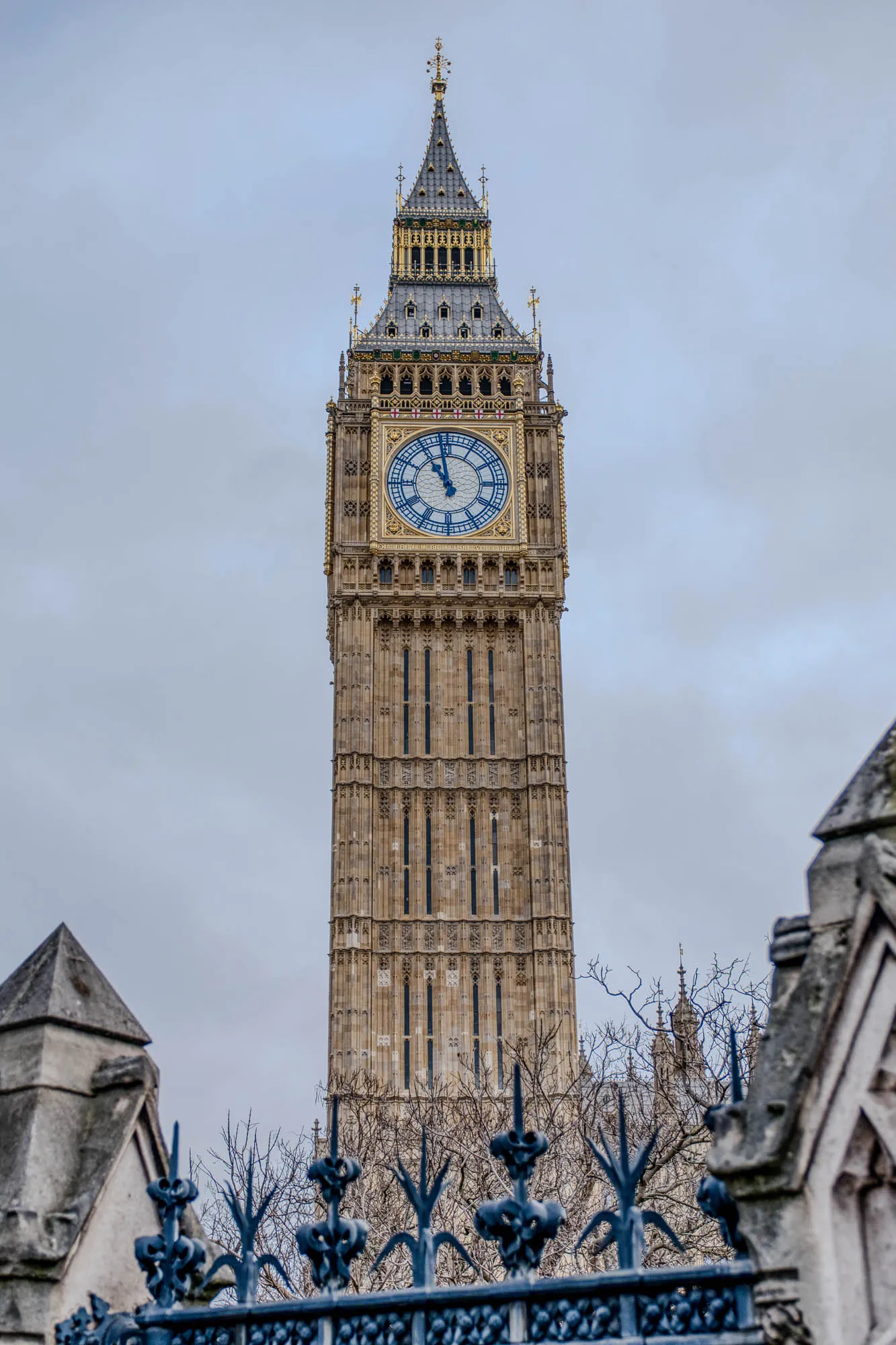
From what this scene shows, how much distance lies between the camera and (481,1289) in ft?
13.9

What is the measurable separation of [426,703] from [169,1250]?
4857 cm

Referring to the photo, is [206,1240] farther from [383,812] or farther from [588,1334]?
[383,812]

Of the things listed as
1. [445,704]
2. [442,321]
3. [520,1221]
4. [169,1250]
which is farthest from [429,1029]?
[520,1221]

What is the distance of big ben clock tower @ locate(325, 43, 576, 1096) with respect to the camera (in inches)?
1929

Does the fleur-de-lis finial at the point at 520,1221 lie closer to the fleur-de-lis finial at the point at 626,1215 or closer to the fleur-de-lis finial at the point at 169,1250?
the fleur-de-lis finial at the point at 626,1215

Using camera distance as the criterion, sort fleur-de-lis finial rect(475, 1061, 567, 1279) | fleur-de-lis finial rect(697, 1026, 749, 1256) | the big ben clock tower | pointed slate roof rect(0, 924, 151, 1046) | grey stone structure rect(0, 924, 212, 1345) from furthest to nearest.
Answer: the big ben clock tower < pointed slate roof rect(0, 924, 151, 1046) < grey stone structure rect(0, 924, 212, 1345) < fleur-de-lis finial rect(475, 1061, 567, 1279) < fleur-de-lis finial rect(697, 1026, 749, 1256)

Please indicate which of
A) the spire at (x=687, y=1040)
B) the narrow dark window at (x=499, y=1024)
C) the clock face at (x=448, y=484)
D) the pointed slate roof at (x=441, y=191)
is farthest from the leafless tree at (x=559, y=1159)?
the pointed slate roof at (x=441, y=191)

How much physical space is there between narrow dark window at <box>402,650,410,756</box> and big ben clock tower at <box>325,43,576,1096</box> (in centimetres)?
7

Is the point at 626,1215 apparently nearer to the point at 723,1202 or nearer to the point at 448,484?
the point at 723,1202

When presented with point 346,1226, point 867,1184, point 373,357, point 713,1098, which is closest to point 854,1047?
point 867,1184

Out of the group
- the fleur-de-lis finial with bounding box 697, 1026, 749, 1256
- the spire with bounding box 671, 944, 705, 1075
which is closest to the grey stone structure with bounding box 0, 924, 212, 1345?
the fleur-de-lis finial with bounding box 697, 1026, 749, 1256

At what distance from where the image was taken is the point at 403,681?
5359cm

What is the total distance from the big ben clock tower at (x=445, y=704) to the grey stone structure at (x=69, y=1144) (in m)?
41.1

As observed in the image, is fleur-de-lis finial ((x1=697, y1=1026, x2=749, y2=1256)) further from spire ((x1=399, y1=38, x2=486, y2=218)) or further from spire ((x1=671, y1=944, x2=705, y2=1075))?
spire ((x1=399, y1=38, x2=486, y2=218))
